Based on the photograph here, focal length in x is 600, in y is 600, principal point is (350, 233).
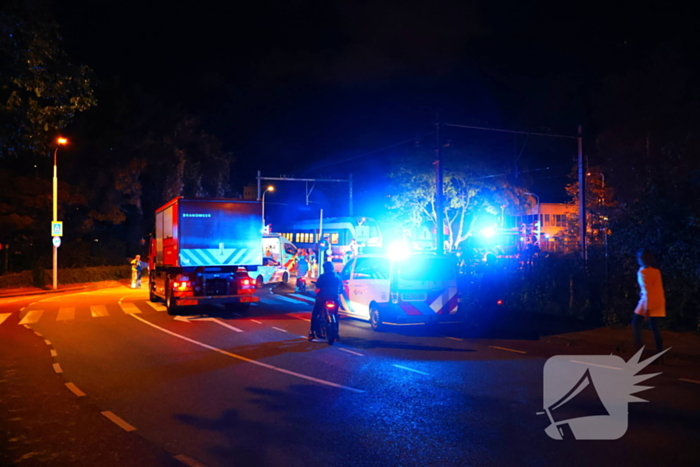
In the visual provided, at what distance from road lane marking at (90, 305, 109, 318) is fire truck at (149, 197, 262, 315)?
2.13m

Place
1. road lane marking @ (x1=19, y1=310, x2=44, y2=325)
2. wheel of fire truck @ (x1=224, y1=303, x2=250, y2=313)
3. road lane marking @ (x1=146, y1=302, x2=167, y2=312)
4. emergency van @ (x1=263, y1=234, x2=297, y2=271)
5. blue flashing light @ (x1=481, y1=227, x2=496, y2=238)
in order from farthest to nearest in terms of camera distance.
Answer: blue flashing light @ (x1=481, y1=227, x2=496, y2=238) < emergency van @ (x1=263, y1=234, x2=297, y2=271) < road lane marking @ (x1=146, y1=302, x2=167, y2=312) < wheel of fire truck @ (x1=224, y1=303, x2=250, y2=313) < road lane marking @ (x1=19, y1=310, x2=44, y2=325)

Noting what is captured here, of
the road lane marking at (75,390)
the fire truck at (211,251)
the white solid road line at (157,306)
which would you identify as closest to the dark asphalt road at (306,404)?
the road lane marking at (75,390)

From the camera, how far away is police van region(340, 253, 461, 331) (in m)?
13.7

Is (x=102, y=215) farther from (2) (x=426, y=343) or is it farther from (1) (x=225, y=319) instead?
(2) (x=426, y=343)

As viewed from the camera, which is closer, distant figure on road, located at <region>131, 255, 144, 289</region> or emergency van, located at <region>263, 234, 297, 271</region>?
distant figure on road, located at <region>131, 255, 144, 289</region>

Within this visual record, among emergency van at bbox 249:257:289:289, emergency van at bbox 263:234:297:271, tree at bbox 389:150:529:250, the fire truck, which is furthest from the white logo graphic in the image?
tree at bbox 389:150:529:250

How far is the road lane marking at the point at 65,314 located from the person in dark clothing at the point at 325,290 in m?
8.92

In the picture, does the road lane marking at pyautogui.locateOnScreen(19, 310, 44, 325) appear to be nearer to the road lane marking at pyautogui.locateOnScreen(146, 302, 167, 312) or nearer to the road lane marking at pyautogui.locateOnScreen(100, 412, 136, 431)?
the road lane marking at pyautogui.locateOnScreen(146, 302, 167, 312)

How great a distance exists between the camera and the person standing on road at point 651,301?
32.7 feet

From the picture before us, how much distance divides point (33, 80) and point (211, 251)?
7.13 meters

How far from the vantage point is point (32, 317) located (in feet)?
60.3

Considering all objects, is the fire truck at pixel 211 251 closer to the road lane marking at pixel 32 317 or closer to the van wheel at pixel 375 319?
the road lane marking at pixel 32 317

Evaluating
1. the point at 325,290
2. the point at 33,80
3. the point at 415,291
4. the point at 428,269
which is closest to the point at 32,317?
the point at 33,80

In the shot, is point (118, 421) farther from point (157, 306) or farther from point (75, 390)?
point (157, 306)
